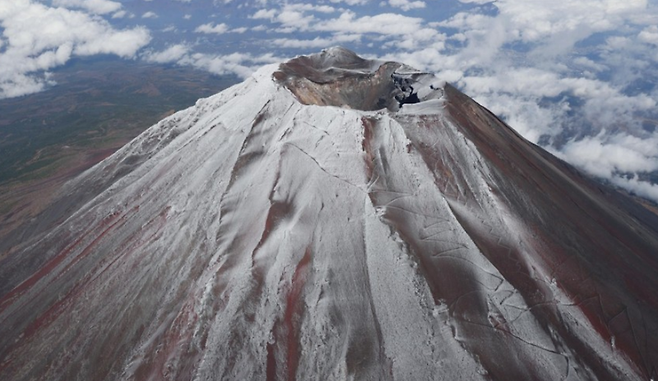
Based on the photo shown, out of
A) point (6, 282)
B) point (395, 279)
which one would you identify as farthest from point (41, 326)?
point (395, 279)

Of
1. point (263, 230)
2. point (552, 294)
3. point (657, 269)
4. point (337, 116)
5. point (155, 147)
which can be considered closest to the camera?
point (552, 294)

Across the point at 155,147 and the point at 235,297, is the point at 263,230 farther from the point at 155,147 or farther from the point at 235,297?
the point at 155,147

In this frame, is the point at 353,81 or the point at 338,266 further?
the point at 353,81

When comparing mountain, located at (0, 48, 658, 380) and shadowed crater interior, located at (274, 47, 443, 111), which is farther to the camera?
shadowed crater interior, located at (274, 47, 443, 111)

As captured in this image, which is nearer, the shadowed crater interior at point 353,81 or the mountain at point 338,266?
the mountain at point 338,266

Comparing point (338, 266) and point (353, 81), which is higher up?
point (353, 81)

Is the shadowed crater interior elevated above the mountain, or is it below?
above

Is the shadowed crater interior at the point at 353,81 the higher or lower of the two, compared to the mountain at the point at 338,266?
higher

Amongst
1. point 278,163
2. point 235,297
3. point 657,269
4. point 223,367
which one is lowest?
point 657,269
